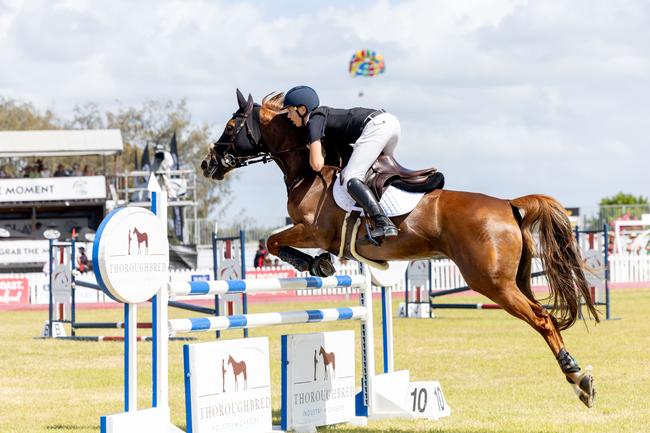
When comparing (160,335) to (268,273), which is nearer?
(160,335)

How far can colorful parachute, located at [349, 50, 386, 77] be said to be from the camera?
113 feet

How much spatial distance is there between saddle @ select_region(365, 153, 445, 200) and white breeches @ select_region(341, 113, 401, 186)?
8 centimetres

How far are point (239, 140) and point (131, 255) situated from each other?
2.40 m

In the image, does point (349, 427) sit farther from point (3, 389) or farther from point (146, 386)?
point (3, 389)

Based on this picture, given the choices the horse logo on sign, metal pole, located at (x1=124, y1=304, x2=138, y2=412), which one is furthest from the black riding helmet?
metal pole, located at (x1=124, y1=304, x2=138, y2=412)

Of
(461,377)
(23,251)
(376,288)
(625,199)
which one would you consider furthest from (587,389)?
(625,199)

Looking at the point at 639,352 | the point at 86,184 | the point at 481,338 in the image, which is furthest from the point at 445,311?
the point at 86,184

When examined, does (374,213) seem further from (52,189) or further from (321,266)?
(52,189)

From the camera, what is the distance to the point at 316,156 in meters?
7.50

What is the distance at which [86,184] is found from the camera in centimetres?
4025

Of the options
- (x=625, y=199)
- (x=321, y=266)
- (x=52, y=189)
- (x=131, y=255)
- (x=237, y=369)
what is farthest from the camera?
(x=625, y=199)

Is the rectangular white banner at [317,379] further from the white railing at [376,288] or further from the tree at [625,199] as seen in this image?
the tree at [625,199]

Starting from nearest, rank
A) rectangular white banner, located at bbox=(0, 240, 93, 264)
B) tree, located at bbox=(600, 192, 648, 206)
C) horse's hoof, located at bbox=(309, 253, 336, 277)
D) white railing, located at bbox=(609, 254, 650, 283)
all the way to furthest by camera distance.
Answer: horse's hoof, located at bbox=(309, 253, 336, 277) → white railing, located at bbox=(609, 254, 650, 283) → rectangular white banner, located at bbox=(0, 240, 93, 264) → tree, located at bbox=(600, 192, 648, 206)

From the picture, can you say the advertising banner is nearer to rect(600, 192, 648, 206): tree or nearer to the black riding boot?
the black riding boot
